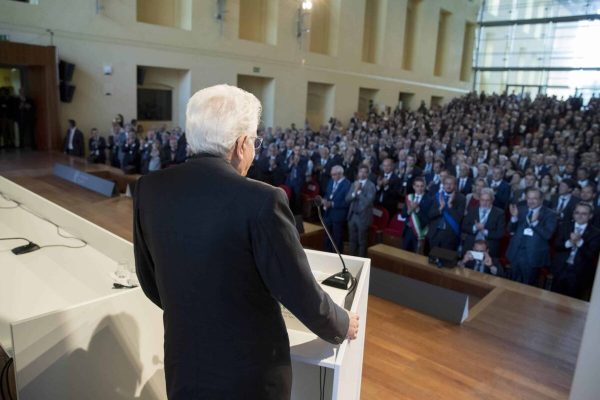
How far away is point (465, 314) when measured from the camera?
3635 millimetres

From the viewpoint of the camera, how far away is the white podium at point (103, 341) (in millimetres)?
1606

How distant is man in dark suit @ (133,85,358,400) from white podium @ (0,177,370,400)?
10.9 inches

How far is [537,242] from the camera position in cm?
470

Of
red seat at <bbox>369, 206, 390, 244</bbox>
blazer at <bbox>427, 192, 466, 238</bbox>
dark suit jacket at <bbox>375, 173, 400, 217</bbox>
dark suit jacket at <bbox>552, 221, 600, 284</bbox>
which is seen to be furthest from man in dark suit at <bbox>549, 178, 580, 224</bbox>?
red seat at <bbox>369, 206, 390, 244</bbox>

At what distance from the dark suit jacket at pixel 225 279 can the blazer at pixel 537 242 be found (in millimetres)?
4161

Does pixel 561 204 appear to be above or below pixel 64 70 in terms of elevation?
below

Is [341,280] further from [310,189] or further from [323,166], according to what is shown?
[323,166]

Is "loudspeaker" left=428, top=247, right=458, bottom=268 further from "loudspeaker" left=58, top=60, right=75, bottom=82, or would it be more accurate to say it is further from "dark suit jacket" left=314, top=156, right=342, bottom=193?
"loudspeaker" left=58, top=60, right=75, bottom=82

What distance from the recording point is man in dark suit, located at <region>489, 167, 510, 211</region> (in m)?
6.59

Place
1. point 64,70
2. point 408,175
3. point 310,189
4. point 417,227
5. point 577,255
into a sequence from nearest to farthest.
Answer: point 577,255, point 417,227, point 408,175, point 310,189, point 64,70

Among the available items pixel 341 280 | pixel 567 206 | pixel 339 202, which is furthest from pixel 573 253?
pixel 341 280

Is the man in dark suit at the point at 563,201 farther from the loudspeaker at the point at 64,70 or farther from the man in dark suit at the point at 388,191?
the loudspeaker at the point at 64,70

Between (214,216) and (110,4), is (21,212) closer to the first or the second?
(214,216)

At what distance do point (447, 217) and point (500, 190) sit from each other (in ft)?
6.24
